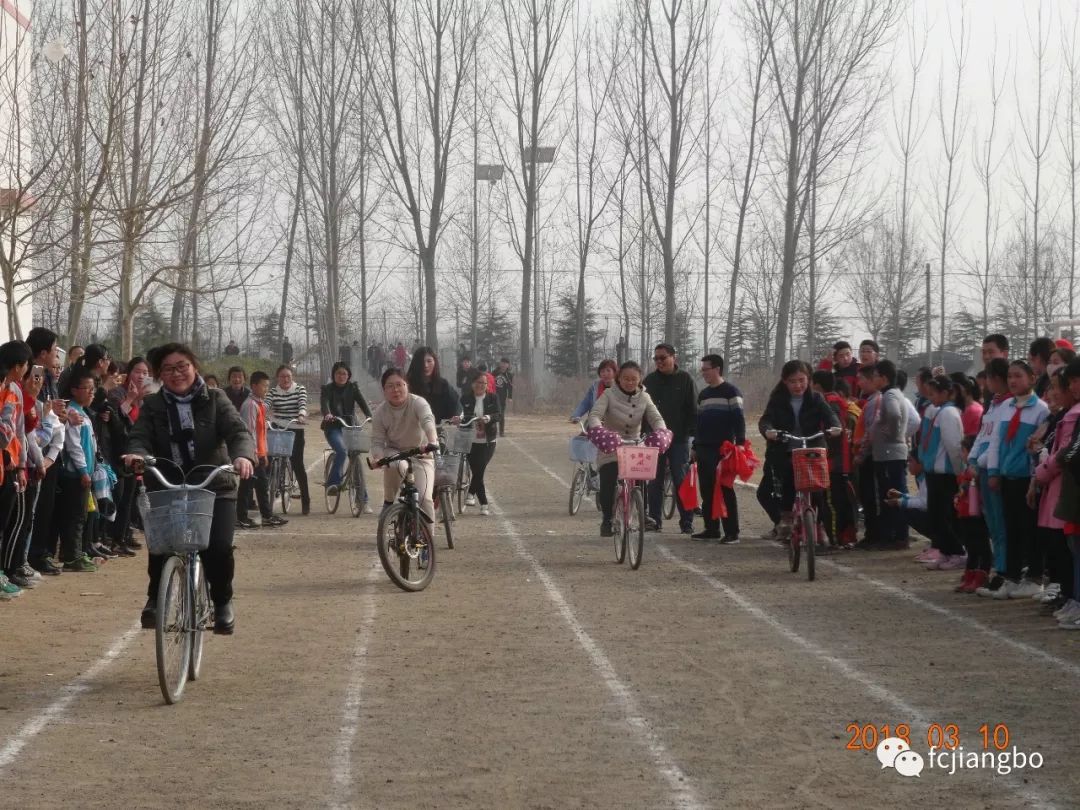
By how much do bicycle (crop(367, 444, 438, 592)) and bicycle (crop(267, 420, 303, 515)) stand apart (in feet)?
20.1

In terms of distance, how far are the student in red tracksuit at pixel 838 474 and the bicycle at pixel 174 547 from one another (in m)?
8.06

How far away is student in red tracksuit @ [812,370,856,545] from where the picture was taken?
1528cm

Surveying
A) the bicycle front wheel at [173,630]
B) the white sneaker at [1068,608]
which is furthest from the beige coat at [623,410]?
the bicycle front wheel at [173,630]

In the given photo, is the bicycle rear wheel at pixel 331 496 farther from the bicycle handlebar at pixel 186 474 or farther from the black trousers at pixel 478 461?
the bicycle handlebar at pixel 186 474

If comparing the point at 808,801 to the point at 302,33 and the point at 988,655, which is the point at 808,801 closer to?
the point at 988,655

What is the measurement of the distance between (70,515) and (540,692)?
21.1 ft

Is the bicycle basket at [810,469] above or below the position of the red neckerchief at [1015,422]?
below

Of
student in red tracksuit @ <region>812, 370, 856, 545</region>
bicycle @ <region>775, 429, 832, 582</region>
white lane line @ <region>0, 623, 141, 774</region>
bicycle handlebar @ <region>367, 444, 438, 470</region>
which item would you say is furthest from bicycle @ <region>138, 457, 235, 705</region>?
student in red tracksuit @ <region>812, 370, 856, 545</region>

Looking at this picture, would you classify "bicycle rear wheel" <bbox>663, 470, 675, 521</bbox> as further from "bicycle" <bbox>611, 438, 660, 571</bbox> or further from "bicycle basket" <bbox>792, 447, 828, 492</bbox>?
"bicycle basket" <bbox>792, 447, 828, 492</bbox>

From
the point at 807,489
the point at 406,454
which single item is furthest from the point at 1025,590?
the point at 406,454

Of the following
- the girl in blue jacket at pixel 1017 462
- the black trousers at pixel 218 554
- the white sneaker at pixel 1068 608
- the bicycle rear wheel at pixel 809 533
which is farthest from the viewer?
the bicycle rear wheel at pixel 809 533

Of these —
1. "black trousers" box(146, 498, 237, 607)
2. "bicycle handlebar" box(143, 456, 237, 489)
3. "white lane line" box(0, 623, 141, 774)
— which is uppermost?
"bicycle handlebar" box(143, 456, 237, 489)

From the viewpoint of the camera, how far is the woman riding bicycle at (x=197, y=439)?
8578 mm

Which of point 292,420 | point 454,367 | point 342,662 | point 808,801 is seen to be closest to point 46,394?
point 342,662
